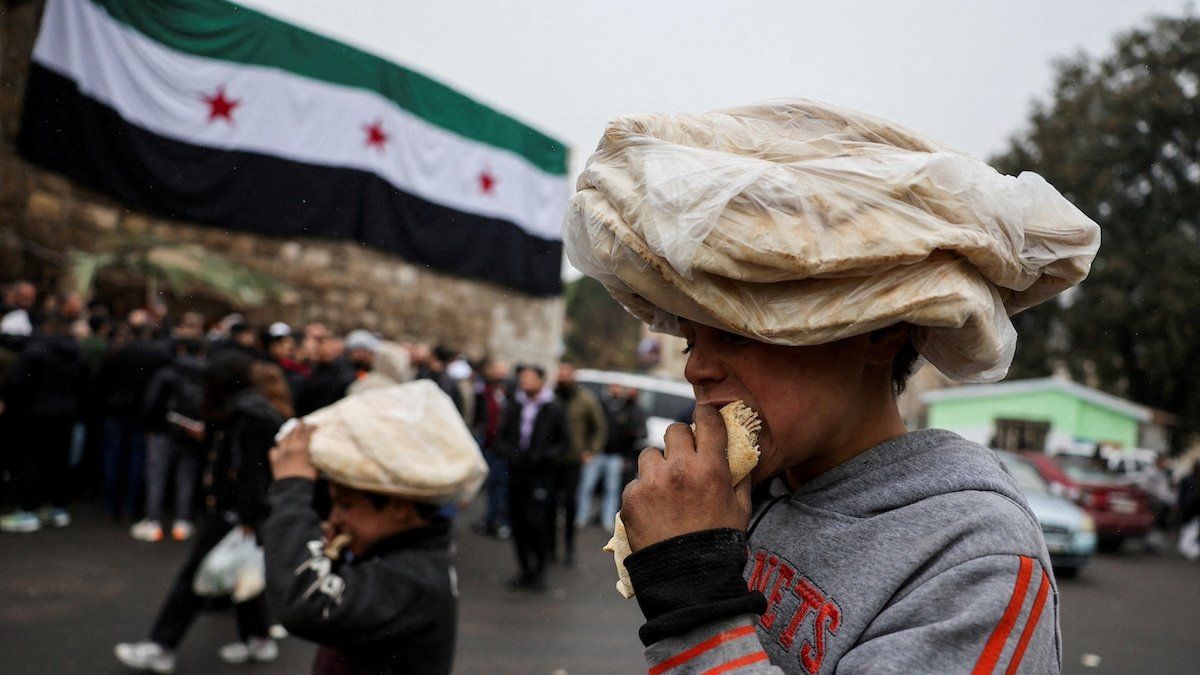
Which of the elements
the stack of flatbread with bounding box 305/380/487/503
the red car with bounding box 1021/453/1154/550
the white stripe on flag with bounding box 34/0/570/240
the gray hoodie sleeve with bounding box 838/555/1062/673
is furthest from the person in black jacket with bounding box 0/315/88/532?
the red car with bounding box 1021/453/1154/550

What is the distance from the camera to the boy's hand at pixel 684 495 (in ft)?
3.72

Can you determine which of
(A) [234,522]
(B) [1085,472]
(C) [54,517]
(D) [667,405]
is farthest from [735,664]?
(B) [1085,472]

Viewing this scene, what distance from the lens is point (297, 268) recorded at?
627 inches

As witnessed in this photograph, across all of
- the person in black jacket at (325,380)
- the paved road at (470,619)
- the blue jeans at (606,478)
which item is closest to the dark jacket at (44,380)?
the paved road at (470,619)

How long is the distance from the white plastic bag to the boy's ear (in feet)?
56.3

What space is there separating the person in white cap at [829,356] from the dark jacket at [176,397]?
24.2 feet

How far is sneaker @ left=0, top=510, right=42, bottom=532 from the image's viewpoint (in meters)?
8.00

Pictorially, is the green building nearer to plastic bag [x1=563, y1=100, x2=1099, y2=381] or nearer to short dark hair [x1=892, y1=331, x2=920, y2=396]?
short dark hair [x1=892, y1=331, x2=920, y2=396]

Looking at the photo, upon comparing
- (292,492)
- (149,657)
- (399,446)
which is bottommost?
(149,657)

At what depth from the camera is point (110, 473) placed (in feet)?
29.4

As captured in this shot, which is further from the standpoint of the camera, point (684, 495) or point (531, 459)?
point (531, 459)

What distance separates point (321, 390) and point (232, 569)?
10.9ft

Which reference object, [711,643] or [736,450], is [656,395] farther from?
[711,643]

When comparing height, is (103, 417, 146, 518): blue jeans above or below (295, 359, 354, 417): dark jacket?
below
